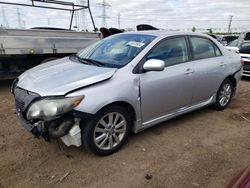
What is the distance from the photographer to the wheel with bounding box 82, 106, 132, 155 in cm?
287

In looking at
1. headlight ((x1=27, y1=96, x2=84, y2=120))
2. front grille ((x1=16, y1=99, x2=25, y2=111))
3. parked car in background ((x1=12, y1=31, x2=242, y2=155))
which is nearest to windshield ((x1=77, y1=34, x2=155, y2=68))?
parked car in background ((x1=12, y1=31, x2=242, y2=155))

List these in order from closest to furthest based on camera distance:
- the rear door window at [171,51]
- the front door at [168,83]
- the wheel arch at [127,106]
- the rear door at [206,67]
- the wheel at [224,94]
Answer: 1. the wheel arch at [127,106]
2. the front door at [168,83]
3. the rear door window at [171,51]
4. the rear door at [206,67]
5. the wheel at [224,94]

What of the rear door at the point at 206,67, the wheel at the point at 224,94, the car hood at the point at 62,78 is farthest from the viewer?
the wheel at the point at 224,94

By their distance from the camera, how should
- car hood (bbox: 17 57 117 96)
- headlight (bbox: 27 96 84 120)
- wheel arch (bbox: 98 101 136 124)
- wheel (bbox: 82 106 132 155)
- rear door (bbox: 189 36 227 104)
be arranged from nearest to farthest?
headlight (bbox: 27 96 84 120) < car hood (bbox: 17 57 117 96) < wheel (bbox: 82 106 132 155) < wheel arch (bbox: 98 101 136 124) < rear door (bbox: 189 36 227 104)

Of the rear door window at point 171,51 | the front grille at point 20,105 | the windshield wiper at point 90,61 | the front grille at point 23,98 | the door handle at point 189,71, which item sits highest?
the rear door window at point 171,51

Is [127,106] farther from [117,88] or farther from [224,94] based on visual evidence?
[224,94]

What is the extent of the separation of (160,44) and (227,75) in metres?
1.86

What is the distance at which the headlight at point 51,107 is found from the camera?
2641mm

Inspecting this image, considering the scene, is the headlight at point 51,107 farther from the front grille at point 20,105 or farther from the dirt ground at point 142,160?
the dirt ground at point 142,160

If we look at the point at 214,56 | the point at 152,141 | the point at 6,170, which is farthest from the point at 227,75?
the point at 6,170

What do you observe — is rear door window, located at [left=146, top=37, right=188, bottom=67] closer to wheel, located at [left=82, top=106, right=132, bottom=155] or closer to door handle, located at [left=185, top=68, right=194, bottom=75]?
door handle, located at [left=185, top=68, right=194, bottom=75]

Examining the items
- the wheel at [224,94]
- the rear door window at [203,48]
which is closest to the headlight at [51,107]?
the rear door window at [203,48]

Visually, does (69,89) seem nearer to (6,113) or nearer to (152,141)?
(152,141)

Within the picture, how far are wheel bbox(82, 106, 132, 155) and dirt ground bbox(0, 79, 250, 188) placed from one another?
0.15m
